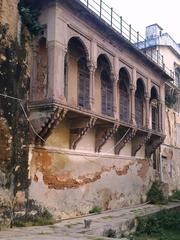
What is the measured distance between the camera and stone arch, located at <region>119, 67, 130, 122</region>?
55.8 ft

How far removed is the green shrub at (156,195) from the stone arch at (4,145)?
1060 centimetres

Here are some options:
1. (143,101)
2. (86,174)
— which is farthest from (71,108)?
(143,101)

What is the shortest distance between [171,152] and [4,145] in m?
15.3

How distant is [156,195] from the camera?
19891mm

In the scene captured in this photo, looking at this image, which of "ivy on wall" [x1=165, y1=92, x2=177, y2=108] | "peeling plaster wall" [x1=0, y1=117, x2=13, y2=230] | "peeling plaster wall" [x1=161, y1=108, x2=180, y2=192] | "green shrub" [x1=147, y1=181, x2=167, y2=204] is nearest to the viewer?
"peeling plaster wall" [x1=0, y1=117, x2=13, y2=230]

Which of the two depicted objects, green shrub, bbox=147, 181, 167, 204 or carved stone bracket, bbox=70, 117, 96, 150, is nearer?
carved stone bracket, bbox=70, 117, 96, 150

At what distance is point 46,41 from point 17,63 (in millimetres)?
1216

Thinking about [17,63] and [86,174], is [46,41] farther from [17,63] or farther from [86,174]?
[86,174]

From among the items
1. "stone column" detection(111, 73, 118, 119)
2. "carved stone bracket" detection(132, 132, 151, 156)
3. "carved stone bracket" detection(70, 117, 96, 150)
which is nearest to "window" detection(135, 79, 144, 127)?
"carved stone bracket" detection(132, 132, 151, 156)

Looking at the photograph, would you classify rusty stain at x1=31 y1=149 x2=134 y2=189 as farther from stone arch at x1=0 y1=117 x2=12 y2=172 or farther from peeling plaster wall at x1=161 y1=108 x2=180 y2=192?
peeling plaster wall at x1=161 y1=108 x2=180 y2=192

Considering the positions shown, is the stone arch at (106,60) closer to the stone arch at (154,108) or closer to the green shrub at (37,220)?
the stone arch at (154,108)

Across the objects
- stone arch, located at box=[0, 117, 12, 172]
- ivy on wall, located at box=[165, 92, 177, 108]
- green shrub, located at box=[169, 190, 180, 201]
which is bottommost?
green shrub, located at box=[169, 190, 180, 201]

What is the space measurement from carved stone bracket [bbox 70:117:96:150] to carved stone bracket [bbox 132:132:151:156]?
5339mm

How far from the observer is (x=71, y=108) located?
1211 centimetres
